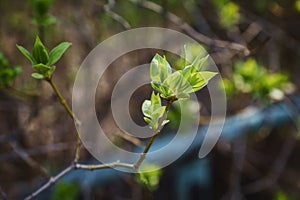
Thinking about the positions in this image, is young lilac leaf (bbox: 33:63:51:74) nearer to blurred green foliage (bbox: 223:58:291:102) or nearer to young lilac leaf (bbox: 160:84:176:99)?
young lilac leaf (bbox: 160:84:176:99)

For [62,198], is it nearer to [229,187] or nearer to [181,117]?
[181,117]

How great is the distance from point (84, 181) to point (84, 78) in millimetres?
385

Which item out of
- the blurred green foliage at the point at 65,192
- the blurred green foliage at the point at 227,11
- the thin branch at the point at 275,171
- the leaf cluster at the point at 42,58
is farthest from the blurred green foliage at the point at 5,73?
the thin branch at the point at 275,171

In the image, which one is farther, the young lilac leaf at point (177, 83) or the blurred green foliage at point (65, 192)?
the blurred green foliage at point (65, 192)

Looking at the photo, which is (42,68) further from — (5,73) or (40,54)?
(5,73)

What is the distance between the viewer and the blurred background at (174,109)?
1619 millimetres

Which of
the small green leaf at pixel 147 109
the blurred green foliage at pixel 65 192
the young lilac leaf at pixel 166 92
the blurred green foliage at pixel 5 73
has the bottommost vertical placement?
the blurred green foliage at pixel 65 192

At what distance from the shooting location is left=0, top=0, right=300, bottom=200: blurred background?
1619mm

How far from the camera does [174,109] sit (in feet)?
5.16

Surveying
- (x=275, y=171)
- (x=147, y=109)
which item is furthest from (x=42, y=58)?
(x=275, y=171)

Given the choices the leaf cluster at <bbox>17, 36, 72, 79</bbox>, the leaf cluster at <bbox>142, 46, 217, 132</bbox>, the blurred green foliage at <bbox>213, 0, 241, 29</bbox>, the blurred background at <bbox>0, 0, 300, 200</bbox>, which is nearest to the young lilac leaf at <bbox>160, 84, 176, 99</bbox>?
the leaf cluster at <bbox>142, 46, 217, 132</bbox>

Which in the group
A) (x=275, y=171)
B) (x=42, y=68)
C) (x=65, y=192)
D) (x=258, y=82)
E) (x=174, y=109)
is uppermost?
(x=42, y=68)

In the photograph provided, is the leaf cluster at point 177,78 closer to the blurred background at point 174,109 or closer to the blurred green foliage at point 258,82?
the blurred green foliage at point 258,82

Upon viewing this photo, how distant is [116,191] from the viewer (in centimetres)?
171
